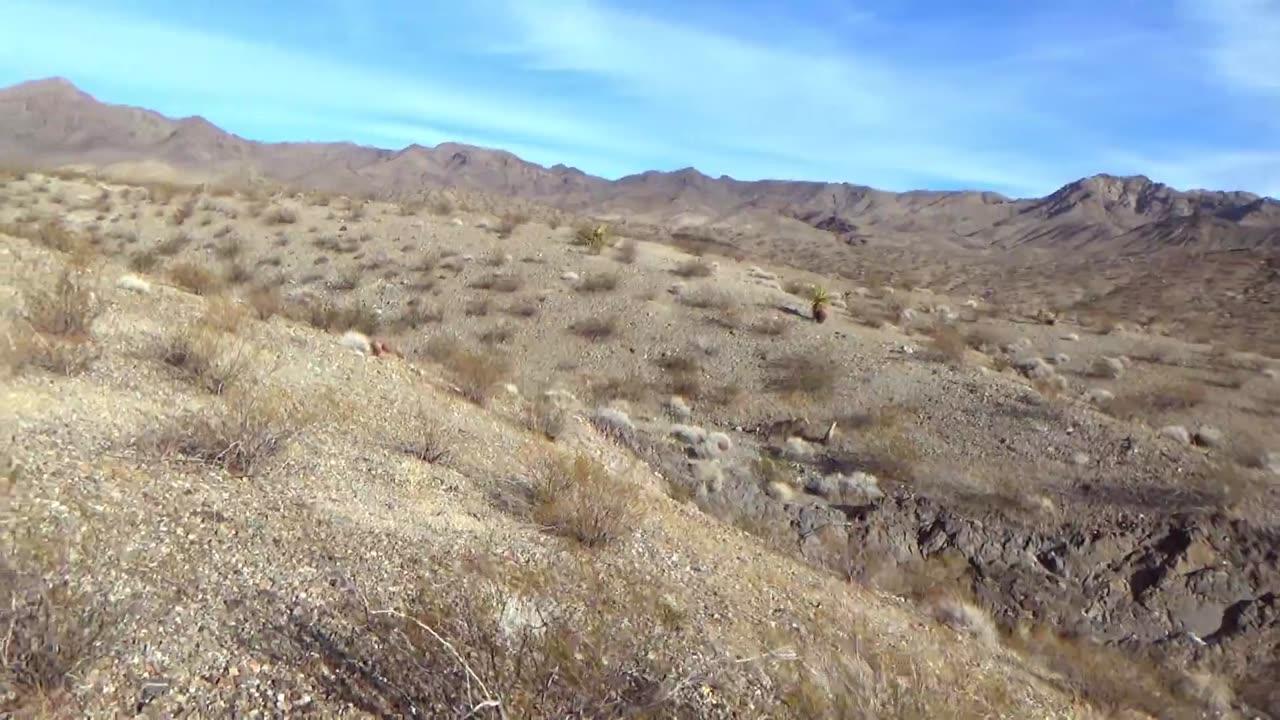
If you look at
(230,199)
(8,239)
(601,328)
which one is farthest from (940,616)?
(230,199)

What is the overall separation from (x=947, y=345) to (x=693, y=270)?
6055mm

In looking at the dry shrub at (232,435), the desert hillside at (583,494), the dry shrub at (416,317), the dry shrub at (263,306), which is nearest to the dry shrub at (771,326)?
the desert hillside at (583,494)

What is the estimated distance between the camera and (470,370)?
1172cm

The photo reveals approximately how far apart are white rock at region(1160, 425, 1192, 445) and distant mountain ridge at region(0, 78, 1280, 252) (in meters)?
75.7

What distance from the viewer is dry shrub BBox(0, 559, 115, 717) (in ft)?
11.5

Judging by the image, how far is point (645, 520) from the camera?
309 inches

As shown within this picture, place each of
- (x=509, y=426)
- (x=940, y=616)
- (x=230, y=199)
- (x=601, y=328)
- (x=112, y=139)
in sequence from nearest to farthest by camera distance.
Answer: (x=940, y=616)
(x=509, y=426)
(x=601, y=328)
(x=230, y=199)
(x=112, y=139)

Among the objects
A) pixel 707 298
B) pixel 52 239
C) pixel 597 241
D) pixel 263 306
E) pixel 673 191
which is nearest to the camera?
pixel 263 306

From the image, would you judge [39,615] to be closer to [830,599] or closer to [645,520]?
[645,520]

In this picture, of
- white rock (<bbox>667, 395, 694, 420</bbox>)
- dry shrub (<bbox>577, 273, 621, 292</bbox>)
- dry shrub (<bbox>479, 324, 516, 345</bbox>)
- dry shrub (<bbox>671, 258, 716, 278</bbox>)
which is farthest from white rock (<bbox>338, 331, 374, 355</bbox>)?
dry shrub (<bbox>671, 258, 716, 278</bbox>)

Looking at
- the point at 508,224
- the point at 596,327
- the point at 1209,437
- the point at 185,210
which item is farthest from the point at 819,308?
the point at 185,210

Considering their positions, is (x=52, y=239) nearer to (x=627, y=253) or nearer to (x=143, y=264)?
(x=143, y=264)

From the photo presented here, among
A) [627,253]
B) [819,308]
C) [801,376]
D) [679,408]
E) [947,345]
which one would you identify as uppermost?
[627,253]

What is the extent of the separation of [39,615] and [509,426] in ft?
20.1
